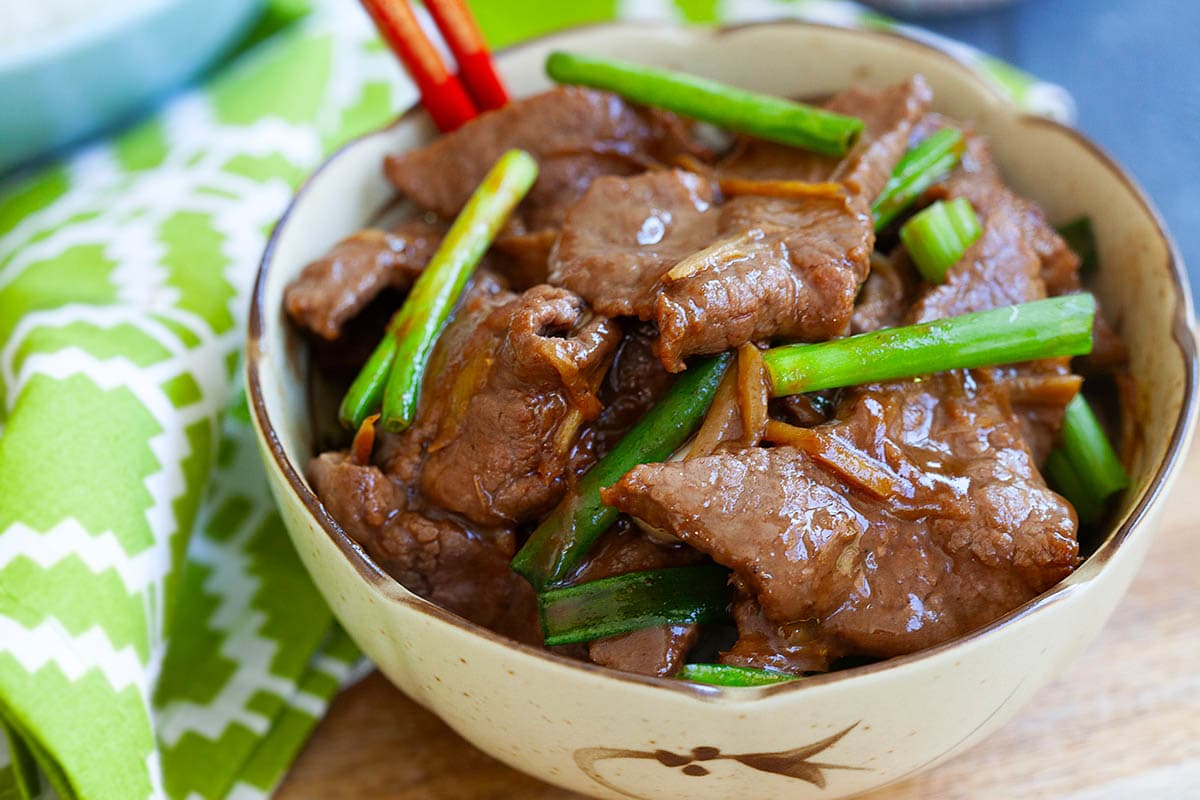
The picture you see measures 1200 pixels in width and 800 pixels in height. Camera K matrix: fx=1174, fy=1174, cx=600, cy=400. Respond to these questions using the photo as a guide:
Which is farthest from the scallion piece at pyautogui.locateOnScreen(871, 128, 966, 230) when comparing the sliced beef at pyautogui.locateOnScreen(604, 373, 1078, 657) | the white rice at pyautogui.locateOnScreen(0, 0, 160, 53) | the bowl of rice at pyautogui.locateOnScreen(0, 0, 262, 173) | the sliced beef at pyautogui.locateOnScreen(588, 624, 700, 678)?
the white rice at pyautogui.locateOnScreen(0, 0, 160, 53)

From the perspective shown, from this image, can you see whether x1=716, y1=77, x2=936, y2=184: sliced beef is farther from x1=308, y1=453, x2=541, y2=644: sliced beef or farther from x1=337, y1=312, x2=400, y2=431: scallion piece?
x1=308, y1=453, x2=541, y2=644: sliced beef

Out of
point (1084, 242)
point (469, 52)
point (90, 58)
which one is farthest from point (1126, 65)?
point (90, 58)

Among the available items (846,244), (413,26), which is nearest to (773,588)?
(846,244)

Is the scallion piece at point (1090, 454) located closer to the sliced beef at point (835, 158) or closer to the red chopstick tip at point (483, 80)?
the sliced beef at point (835, 158)

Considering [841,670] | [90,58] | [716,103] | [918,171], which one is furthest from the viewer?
[90,58]

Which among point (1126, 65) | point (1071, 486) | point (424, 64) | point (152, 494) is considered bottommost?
point (1126, 65)

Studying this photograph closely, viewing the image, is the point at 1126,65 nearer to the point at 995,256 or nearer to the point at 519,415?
the point at 995,256

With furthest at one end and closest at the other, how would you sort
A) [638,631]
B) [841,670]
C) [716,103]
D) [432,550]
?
[716,103] < [432,550] < [638,631] < [841,670]
